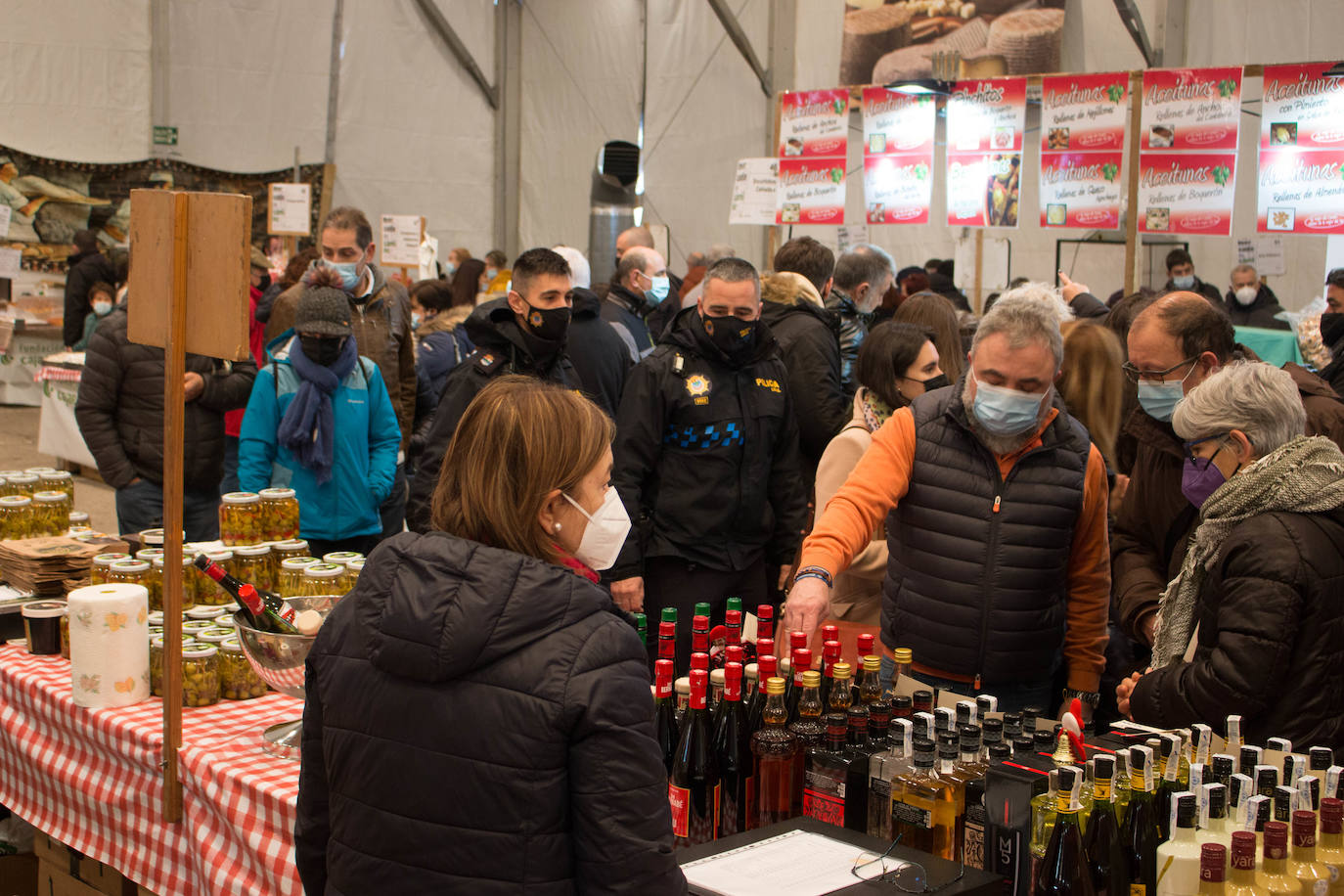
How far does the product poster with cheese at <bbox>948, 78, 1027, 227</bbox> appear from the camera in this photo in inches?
312

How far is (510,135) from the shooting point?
16.4 m

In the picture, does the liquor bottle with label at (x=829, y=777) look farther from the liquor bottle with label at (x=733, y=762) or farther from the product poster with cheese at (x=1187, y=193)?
the product poster with cheese at (x=1187, y=193)

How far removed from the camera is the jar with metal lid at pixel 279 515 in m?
3.56

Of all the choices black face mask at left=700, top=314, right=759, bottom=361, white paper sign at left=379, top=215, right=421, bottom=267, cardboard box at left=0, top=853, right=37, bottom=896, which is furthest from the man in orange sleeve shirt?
white paper sign at left=379, top=215, right=421, bottom=267

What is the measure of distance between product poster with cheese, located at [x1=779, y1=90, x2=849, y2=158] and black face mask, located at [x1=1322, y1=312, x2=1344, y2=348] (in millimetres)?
3235

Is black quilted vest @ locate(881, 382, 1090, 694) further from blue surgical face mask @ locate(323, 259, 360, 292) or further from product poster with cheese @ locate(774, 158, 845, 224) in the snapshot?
product poster with cheese @ locate(774, 158, 845, 224)

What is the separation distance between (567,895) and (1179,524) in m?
2.22

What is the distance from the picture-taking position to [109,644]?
3014mm

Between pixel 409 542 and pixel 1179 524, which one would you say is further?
pixel 1179 524

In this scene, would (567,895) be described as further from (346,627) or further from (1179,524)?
(1179,524)


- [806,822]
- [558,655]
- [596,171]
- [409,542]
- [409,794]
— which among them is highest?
[596,171]

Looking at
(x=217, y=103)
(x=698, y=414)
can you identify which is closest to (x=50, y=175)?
(x=217, y=103)

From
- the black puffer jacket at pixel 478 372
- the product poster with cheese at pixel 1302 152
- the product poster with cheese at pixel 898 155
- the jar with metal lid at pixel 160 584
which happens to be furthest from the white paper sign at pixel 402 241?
the jar with metal lid at pixel 160 584

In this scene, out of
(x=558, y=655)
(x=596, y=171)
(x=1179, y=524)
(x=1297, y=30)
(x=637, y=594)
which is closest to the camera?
(x=558, y=655)
